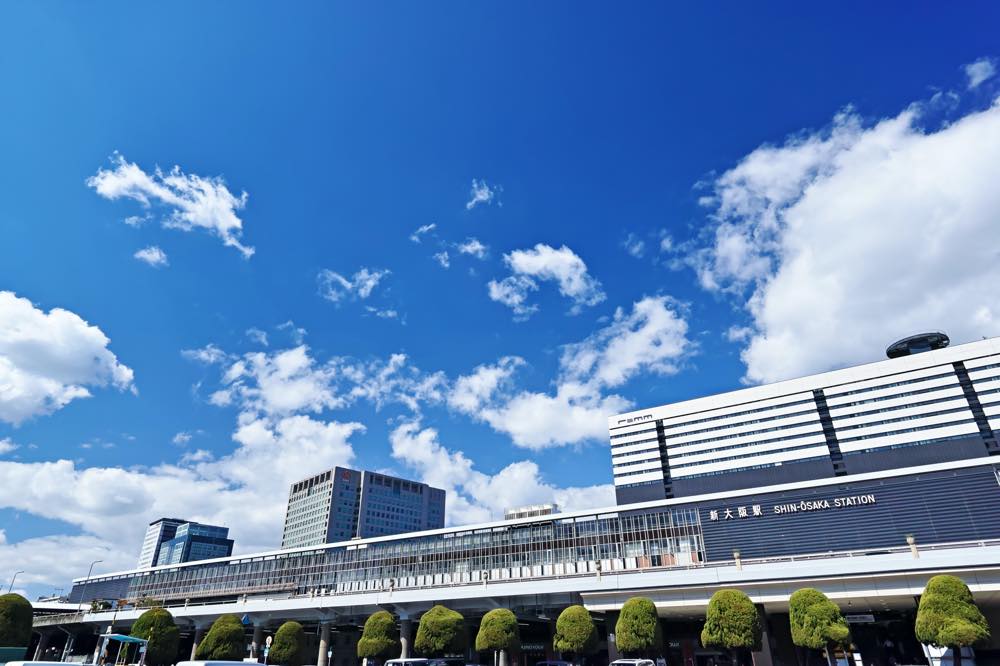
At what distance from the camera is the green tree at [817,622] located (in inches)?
1217

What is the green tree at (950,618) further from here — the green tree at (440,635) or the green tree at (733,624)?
the green tree at (440,635)

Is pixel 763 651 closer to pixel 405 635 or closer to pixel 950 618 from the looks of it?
pixel 950 618

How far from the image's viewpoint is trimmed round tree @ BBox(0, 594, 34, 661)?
5344 centimetres

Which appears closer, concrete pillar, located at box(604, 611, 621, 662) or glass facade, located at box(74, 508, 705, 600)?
concrete pillar, located at box(604, 611, 621, 662)

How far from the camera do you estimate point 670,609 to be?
4219 cm

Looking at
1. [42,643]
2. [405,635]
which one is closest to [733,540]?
[405,635]

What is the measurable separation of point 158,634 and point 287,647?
646 inches

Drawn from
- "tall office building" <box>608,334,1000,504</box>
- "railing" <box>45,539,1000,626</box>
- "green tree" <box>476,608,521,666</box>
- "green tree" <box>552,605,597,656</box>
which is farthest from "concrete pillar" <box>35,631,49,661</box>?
"tall office building" <box>608,334,1000,504</box>

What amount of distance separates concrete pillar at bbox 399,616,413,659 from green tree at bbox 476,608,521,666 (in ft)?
52.7

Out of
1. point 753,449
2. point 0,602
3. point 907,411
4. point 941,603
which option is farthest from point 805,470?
point 0,602

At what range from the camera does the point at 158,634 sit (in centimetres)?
6075

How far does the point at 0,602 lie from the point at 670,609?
6205 centimetres

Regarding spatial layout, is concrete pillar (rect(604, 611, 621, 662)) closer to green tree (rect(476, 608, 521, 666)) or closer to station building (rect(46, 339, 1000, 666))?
station building (rect(46, 339, 1000, 666))

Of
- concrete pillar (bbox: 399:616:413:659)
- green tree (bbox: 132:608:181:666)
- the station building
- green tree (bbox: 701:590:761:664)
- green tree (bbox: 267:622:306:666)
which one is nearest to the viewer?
green tree (bbox: 701:590:761:664)
